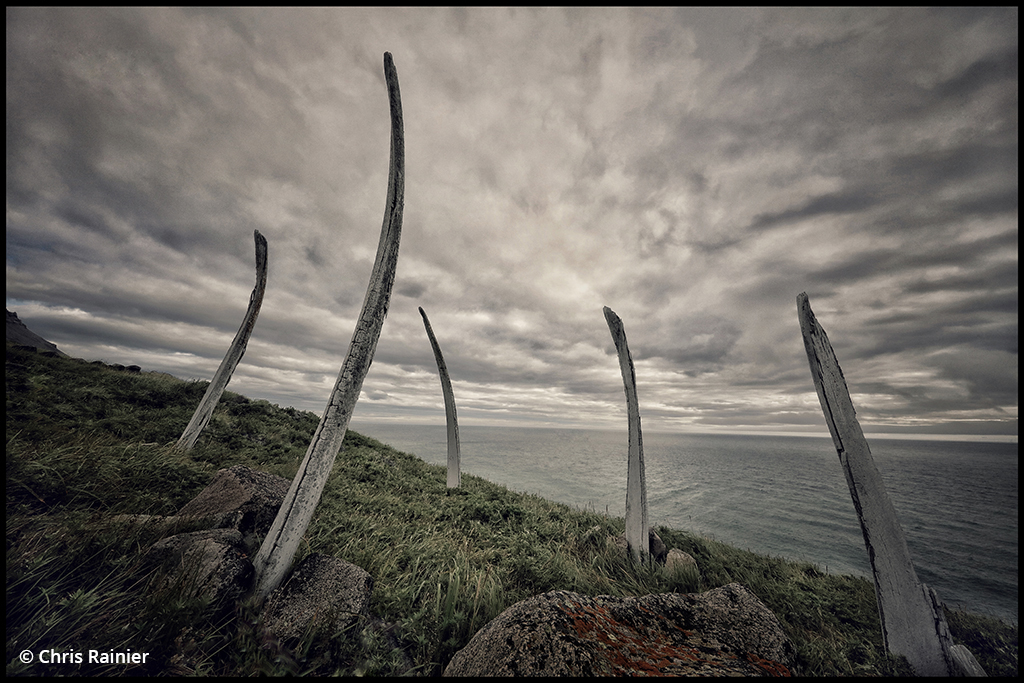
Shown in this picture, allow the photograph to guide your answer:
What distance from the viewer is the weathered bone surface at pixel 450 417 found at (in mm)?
12030

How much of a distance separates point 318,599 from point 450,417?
30.5 ft

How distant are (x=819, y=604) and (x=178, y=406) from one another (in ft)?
63.1

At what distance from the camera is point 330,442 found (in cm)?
413

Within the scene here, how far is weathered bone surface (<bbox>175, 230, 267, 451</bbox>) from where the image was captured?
8.60m

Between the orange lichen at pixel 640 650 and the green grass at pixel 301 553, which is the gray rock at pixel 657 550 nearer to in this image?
the green grass at pixel 301 553

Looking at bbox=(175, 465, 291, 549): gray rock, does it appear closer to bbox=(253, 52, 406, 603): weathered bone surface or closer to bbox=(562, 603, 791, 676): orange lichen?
bbox=(253, 52, 406, 603): weathered bone surface

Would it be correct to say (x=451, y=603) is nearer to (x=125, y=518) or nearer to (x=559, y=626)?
(x=559, y=626)

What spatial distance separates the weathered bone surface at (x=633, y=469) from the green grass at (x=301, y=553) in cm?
55

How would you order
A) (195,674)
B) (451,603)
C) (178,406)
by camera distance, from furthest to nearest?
(178,406) → (451,603) → (195,674)

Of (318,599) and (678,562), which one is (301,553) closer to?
(318,599)

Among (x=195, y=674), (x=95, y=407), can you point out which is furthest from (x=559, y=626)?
(x=95, y=407)

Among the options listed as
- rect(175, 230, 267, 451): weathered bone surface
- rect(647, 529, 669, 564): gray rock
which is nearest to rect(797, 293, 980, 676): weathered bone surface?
rect(647, 529, 669, 564): gray rock

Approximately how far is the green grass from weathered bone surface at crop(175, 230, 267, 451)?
1.06m

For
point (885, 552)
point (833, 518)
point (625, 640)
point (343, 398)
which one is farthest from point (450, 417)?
point (833, 518)
